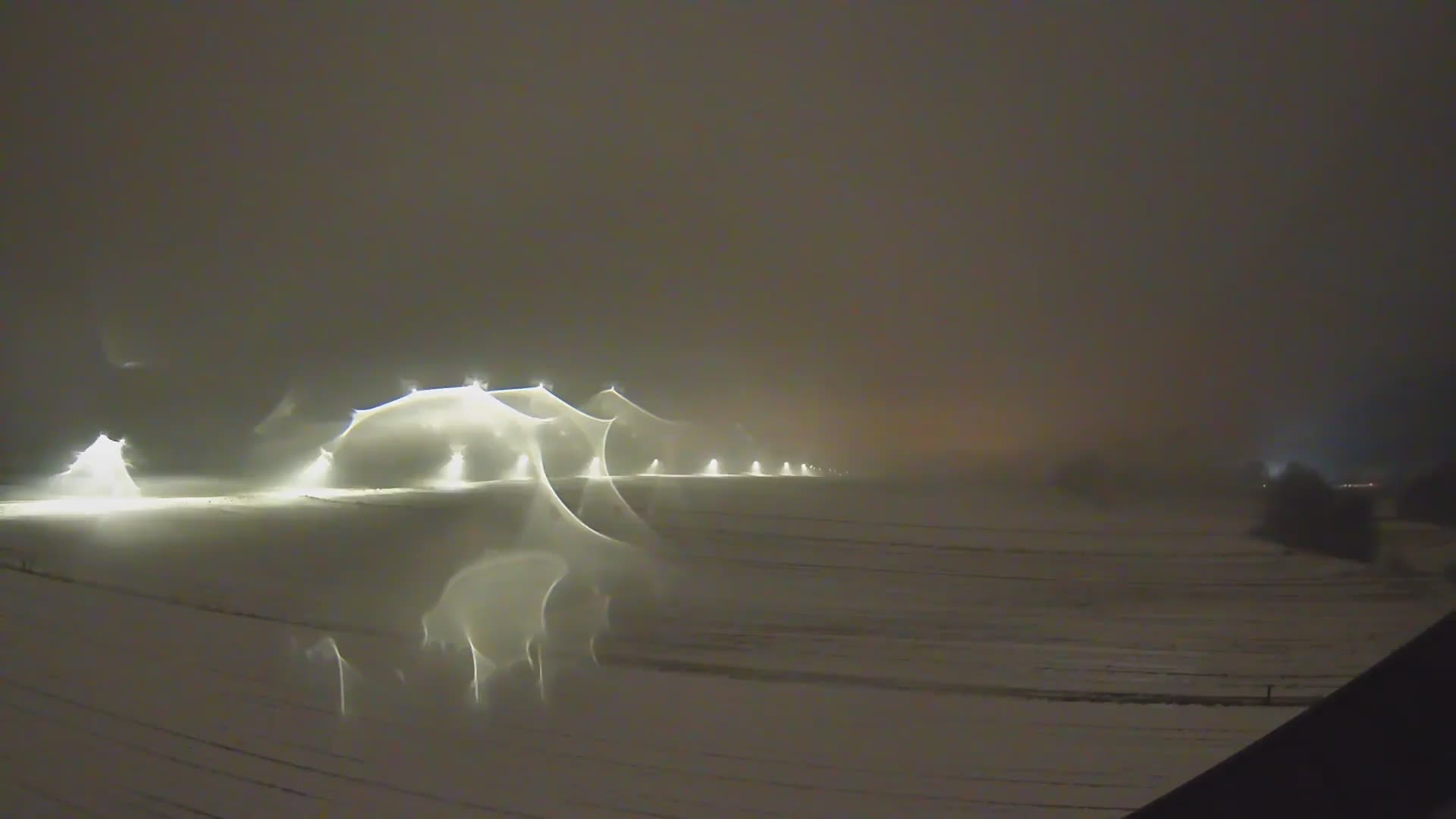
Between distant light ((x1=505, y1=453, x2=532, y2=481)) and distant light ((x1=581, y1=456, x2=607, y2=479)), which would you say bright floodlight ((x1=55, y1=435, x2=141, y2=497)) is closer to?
distant light ((x1=505, y1=453, x2=532, y2=481))

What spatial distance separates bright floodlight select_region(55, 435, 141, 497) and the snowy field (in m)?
1.12

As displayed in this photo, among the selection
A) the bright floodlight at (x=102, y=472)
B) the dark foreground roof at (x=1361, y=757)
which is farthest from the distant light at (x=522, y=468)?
the bright floodlight at (x=102, y=472)

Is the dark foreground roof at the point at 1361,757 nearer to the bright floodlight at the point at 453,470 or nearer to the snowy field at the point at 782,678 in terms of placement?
the snowy field at the point at 782,678

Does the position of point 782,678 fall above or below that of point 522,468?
below

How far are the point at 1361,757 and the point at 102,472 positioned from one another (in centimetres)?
407

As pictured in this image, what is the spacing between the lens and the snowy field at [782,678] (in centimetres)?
127

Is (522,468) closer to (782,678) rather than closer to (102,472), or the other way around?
(782,678)

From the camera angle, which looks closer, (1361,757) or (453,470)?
(1361,757)

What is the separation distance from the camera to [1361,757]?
43.6 inches

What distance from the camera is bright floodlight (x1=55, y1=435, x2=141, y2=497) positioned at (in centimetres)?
290

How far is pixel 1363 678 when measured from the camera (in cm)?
117

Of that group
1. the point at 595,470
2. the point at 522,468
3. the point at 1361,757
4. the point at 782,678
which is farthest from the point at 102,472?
the point at 1361,757

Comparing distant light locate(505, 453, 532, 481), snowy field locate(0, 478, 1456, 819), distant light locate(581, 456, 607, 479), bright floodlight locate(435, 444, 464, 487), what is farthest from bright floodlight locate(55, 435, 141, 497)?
distant light locate(581, 456, 607, 479)

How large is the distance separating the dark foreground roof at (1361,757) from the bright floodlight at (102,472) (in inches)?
145
